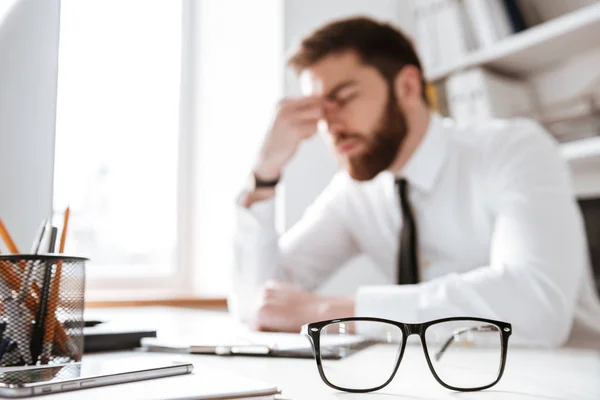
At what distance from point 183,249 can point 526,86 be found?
1402 mm

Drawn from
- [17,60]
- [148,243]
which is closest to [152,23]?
[148,243]

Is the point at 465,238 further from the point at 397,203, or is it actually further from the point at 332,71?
the point at 332,71

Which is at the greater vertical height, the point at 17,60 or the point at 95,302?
the point at 17,60

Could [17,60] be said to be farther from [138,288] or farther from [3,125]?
[138,288]

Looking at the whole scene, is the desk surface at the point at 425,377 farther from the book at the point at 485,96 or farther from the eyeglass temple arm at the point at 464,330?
the book at the point at 485,96

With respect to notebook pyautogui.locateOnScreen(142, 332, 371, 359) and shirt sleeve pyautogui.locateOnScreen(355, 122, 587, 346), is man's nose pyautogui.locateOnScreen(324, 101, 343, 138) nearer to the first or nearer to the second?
shirt sleeve pyautogui.locateOnScreen(355, 122, 587, 346)

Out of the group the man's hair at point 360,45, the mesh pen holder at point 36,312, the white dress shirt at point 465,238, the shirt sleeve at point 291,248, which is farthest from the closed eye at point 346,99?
Answer: the mesh pen holder at point 36,312

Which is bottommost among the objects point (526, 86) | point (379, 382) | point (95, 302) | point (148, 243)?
point (379, 382)

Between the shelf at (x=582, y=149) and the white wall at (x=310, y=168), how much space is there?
2.61 ft

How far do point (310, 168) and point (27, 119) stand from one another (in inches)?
57.4

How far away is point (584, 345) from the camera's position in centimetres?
93

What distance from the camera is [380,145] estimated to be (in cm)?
146

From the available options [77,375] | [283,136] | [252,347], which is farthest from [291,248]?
[77,375]

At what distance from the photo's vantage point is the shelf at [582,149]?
1.53 metres
